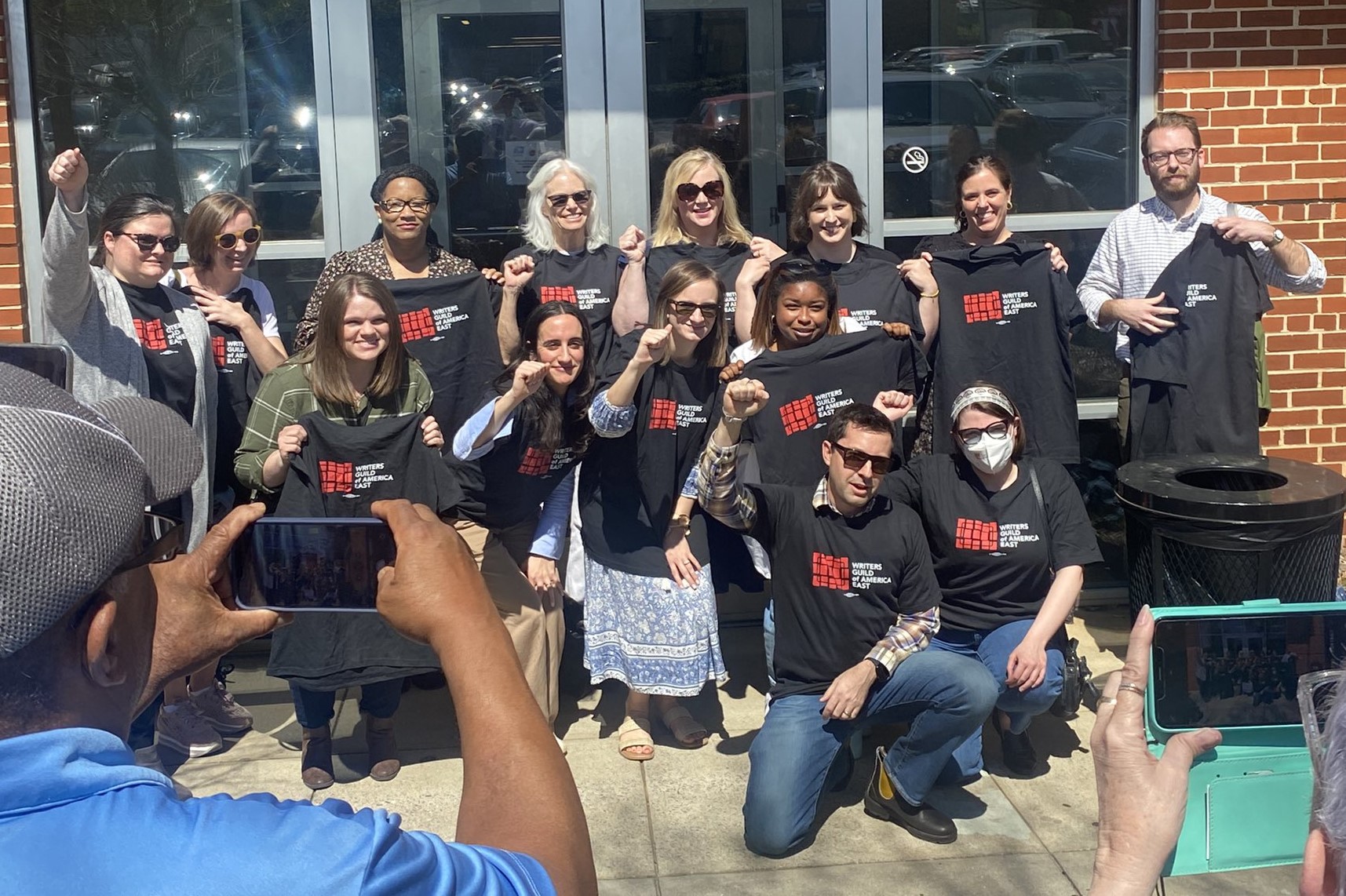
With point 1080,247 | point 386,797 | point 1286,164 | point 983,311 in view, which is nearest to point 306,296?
point 386,797

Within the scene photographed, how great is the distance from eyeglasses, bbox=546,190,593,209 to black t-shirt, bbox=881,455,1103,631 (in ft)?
5.26

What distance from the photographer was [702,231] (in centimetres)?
516

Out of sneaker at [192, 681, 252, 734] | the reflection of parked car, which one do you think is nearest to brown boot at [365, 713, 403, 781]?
sneaker at [192, 681, 252, 734]

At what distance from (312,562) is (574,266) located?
3.36 meters

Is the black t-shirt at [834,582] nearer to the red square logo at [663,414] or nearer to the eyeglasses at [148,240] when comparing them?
the red square logo at [663,414]

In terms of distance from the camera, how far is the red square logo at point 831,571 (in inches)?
169

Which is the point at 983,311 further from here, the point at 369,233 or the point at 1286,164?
the point at 369,233

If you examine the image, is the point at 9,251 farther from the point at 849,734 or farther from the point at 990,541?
the point at 990,541

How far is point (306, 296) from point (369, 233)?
39cm

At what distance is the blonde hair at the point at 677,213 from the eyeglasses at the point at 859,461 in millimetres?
1229

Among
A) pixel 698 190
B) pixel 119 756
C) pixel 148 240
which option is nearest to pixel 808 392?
pixel 698 190

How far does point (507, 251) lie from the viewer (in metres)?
5.87

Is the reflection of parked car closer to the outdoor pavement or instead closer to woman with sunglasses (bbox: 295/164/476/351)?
the outdoor pavement

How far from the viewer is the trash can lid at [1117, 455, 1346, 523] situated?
13.9 feet
